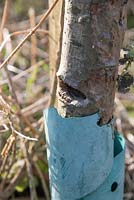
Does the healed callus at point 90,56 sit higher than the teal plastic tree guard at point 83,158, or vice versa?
the healed callus at point 90,56

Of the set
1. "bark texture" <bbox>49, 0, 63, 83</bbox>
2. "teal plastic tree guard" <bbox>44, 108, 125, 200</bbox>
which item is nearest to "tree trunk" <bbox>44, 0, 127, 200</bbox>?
"teal plastic tree guard" <bbox>44, 108, 125, 200</bbox>

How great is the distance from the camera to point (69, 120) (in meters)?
0.75

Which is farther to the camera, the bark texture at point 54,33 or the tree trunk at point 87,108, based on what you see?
the bark texture at point 54,33

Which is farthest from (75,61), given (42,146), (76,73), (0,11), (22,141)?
(0,11)

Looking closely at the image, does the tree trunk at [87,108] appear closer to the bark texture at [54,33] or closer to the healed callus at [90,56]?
the healed callus at [90,56]

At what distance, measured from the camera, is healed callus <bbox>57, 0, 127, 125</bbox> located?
0.68 metres

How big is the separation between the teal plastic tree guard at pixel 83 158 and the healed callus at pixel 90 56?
0.05 feet

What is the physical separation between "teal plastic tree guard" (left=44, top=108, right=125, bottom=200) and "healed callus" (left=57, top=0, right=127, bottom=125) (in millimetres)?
15

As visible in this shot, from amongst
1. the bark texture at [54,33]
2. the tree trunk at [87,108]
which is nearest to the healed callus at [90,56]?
the tree trunk at [87,108]

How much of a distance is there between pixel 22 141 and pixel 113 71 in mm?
509

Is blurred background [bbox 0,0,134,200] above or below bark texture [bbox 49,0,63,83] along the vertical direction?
below

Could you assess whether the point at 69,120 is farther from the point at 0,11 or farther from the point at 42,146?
the point at 0,11

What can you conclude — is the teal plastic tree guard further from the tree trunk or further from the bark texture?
the bark texture

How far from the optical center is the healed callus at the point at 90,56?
0.68m
